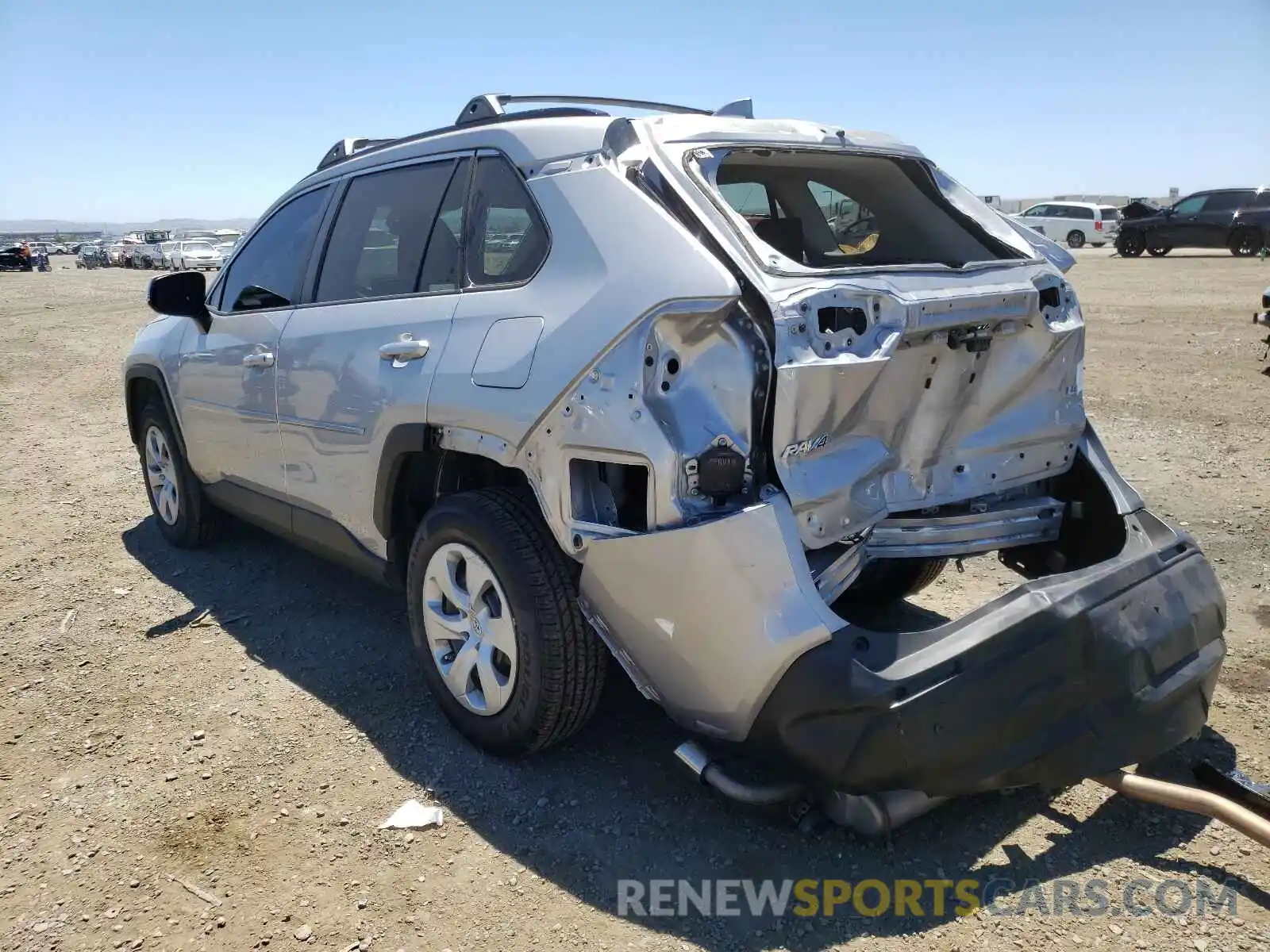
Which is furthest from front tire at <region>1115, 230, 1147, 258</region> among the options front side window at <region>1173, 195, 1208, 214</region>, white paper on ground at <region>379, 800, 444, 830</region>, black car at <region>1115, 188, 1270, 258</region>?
white paper on ground at <region>379, 800, 444, 830</region>

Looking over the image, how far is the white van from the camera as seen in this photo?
1284 inches

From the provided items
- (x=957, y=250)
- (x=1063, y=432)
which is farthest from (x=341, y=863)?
(x=957, y=250)

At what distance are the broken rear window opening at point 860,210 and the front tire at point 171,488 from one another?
3248 millimetres

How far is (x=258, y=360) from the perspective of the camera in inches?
155

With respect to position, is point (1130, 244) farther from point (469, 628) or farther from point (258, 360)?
point (469, 628)

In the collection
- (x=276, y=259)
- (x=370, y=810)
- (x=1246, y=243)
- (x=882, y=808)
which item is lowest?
(x=370, y=810)

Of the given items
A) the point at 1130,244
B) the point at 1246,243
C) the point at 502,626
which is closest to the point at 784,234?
the point at 502,626

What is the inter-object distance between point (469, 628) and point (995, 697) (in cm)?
160

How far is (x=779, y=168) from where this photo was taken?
3.45 m

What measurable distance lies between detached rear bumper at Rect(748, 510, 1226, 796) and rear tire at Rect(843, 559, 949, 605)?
122 centimetres

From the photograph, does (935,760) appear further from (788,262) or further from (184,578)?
(184,578)

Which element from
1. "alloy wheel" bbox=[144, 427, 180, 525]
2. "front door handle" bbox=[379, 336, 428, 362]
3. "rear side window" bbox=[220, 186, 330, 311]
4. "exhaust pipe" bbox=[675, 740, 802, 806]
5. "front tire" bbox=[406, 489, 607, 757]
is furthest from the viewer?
"alloy wheel" bbox=[144, 427, 180, 525]

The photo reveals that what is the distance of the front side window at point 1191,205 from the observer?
957 inches

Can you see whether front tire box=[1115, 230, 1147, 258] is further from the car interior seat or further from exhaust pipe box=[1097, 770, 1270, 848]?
exhaust pipe box=[1097, 770, 1270, 848]
